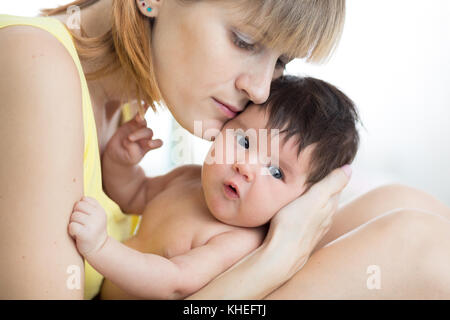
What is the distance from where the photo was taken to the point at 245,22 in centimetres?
112

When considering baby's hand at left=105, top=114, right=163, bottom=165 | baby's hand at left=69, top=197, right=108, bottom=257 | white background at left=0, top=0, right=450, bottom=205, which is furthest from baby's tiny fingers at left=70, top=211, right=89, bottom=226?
white background at left=0, top=0, right=450, bottom=205

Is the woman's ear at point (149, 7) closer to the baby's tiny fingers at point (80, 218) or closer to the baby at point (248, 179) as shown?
the baby at point (248, 179)

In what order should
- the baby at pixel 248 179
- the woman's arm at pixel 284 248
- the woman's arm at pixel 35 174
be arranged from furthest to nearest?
the baby at pixel 248 179 < the woman's arm at pixel 284 248 < the woman's arm at pixel 35 174

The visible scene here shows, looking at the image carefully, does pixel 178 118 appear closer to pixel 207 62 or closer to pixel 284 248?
pixel 207 62

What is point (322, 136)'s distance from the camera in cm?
123

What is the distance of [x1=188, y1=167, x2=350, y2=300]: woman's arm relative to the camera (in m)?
1.07

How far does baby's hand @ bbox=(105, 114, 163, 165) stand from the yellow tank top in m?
0.14

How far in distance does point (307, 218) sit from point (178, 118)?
39cm

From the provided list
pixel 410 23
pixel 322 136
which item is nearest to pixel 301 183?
pixel 322 136

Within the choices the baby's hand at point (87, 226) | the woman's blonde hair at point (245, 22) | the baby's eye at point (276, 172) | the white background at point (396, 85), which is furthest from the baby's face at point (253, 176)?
the white background at point (396, 85)

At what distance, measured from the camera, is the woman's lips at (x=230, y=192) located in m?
1.21

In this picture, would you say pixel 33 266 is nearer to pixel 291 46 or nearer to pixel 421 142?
pixel 291 46

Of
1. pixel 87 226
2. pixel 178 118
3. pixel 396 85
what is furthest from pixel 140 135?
pixel 396 85

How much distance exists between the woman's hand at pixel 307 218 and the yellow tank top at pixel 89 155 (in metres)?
0.43
